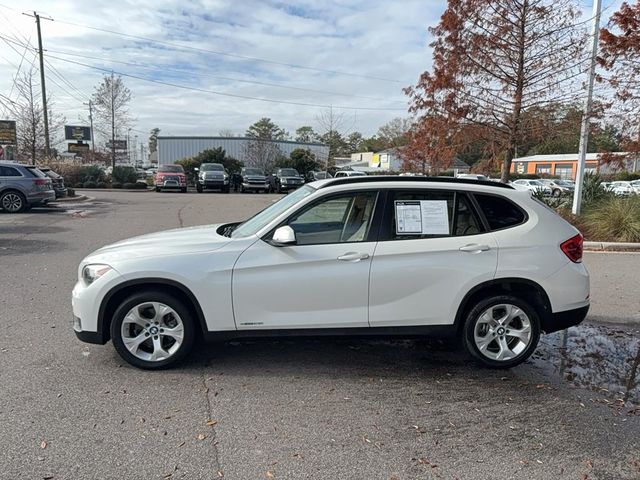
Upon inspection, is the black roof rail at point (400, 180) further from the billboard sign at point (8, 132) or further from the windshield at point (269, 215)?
the billboard sign at point (8, 132)

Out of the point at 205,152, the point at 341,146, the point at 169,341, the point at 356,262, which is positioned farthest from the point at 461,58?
the point at 341,146

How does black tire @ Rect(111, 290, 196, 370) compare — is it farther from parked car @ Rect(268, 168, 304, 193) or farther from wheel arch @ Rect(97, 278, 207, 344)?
parked car @ Rect(268, 168, 304, 193)

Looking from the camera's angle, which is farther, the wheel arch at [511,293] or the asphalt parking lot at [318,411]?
the wheel arch at [511,293]

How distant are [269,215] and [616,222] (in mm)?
11034

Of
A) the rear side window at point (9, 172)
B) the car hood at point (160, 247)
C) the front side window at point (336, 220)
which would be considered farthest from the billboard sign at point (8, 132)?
the front side window at point (336, 220)

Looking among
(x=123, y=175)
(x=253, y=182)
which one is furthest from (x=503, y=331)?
(x=123, y=175)

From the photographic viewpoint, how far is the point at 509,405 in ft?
12.6

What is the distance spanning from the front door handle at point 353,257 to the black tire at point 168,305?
137 centimetres

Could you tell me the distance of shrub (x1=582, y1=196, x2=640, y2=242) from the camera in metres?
12.0

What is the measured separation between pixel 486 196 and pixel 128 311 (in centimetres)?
327

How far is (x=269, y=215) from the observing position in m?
4.68

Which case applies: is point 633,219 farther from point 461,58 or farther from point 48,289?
point 48,289

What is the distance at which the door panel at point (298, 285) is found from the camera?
4.12 meters

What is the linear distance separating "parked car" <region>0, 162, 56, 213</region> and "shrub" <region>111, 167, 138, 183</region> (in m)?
19.2
